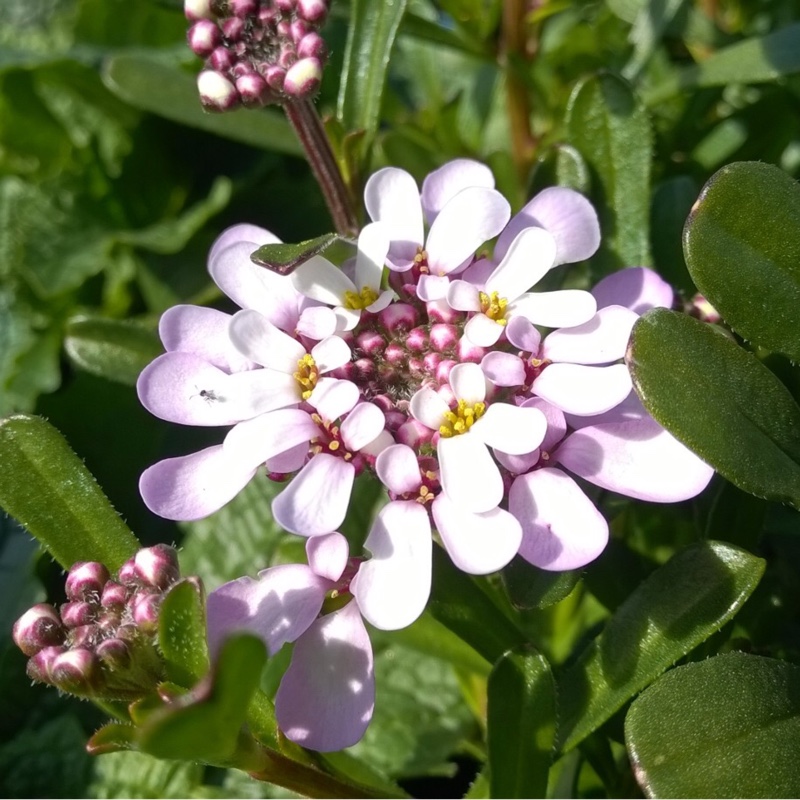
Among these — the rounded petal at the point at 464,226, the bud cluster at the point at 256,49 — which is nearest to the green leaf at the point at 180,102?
the bud cluster at the point at 256,49

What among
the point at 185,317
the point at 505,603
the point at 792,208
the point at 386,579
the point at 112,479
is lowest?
the point at 112,479

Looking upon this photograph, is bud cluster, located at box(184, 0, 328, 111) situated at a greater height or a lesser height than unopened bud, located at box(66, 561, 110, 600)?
greater

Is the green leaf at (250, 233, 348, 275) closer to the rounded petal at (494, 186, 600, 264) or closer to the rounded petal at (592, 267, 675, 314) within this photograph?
the rounded petal at (494, 186, 600, 264)

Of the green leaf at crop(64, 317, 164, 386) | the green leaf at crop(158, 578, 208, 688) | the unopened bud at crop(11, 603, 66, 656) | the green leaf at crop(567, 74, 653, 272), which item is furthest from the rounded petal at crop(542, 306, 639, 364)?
the green leaf at crop(64, 317, 164, 386)

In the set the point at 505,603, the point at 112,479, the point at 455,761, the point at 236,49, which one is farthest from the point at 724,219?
the point at 112,479

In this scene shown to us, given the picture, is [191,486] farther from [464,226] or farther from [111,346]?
[111,346]

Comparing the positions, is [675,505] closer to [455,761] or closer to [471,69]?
[455,761]
